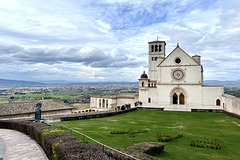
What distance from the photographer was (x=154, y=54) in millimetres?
51375

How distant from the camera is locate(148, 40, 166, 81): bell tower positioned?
50844 millimetres

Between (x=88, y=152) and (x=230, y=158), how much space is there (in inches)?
339

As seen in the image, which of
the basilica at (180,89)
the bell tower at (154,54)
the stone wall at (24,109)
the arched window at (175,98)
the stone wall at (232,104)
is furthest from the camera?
the bell tower at (154,54)

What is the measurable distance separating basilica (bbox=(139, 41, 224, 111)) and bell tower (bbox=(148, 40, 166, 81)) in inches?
197

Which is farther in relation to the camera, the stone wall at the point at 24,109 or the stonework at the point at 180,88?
the stonework at the point at 180,88

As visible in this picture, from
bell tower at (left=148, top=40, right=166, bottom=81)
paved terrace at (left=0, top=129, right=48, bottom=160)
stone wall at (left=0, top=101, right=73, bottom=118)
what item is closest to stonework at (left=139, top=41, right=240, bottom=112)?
bell tower at (left=148, top=40, right=166, bottom=81)

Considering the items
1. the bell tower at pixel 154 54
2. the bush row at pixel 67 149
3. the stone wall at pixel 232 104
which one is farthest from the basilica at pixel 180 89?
the bush row at pixel 67 149

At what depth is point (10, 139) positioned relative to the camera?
14.2 m

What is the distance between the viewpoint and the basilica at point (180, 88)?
133 ft

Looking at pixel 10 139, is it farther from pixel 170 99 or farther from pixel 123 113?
pixel 170 99

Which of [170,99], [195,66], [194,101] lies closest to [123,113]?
[170,99]

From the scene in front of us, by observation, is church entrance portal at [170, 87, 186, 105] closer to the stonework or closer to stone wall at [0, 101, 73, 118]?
Answer: the stonework

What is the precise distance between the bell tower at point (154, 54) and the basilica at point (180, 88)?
16.4ft

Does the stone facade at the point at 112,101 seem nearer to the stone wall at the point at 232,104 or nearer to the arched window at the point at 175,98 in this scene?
the arched window at the point at 175,98
